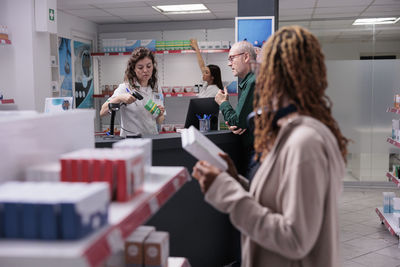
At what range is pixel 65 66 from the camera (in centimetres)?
730

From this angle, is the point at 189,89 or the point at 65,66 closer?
the point at 65,66

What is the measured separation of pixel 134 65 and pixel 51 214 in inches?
119

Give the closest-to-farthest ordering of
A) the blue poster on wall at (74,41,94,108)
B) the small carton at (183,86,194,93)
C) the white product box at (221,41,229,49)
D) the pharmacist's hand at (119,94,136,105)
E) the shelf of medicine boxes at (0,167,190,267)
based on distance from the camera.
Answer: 1. the shelf of medicine boxes at (0,167,190,267)
2. the pharmacist's hand at (119,94,136,105)
3. the white product box at (221,41,229,49)
4. the small carton at (183,86,194,93)
5. the blue poster on wall at (74,41,94,108)

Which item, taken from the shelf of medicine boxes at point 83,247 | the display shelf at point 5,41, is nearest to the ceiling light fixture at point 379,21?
the display shelf at point 5,41

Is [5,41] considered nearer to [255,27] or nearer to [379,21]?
[255,27]

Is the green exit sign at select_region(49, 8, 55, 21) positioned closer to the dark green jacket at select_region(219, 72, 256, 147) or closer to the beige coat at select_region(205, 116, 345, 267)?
the dark green jacket at select_region(219, 72, 256, 147)

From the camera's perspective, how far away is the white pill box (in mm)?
914

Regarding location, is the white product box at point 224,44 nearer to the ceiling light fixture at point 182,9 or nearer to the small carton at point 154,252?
the ceiling light fixture at point 182,9

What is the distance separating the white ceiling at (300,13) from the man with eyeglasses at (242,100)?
310cm

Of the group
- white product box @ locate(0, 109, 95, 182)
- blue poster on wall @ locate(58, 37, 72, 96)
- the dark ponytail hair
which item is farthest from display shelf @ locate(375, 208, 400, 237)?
blue poster on wall @ locate(58, 37, 72, 96)

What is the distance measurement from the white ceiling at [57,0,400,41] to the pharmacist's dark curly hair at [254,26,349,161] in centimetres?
522

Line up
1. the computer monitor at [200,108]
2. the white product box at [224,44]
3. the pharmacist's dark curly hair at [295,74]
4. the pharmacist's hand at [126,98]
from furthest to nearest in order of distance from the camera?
the white product box at [224,44] → the computer monitor at [200,108] → the pharmacist's hand at [126,98] → the pharmacist's dark curly hair at [295,74]

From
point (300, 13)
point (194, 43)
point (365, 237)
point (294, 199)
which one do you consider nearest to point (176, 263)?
point (294, 199)

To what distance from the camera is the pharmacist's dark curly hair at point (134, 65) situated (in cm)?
375
